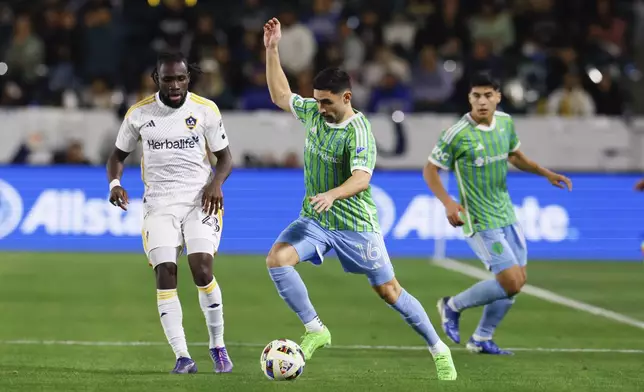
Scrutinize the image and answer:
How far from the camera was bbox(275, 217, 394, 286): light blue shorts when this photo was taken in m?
8.83

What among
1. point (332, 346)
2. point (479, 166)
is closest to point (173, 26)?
point (479, 166)

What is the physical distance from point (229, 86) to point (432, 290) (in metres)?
7.46

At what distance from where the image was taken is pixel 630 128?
20.4m

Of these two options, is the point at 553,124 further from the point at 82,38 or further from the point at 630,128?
the point at 82,38

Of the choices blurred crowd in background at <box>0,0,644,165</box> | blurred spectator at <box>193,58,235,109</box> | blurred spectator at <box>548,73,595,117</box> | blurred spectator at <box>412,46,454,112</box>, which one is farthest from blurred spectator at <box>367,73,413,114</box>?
blurred spectator at <box>548,73,595,117</box>

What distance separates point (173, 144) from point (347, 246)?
4.65ft

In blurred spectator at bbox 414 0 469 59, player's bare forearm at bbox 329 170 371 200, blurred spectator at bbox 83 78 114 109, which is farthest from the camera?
blurred spectator at bbox 414 0 469 59

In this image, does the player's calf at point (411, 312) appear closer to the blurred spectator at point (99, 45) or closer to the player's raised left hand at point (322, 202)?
the player's raised left hand at point (322, 202)

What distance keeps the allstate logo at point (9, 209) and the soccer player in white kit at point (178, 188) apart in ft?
32.8

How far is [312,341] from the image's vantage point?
898cm

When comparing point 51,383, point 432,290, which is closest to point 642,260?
point 432,290

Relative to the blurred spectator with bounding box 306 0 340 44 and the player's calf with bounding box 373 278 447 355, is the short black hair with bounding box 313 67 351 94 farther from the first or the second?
the blurred spectator with bounding box 306 0 340 44

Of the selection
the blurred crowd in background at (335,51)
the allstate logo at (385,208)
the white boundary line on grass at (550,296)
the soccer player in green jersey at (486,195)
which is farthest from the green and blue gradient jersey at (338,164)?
the blurred crowd in background at (335,51)

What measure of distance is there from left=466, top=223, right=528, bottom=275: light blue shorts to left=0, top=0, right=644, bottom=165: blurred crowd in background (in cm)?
993
